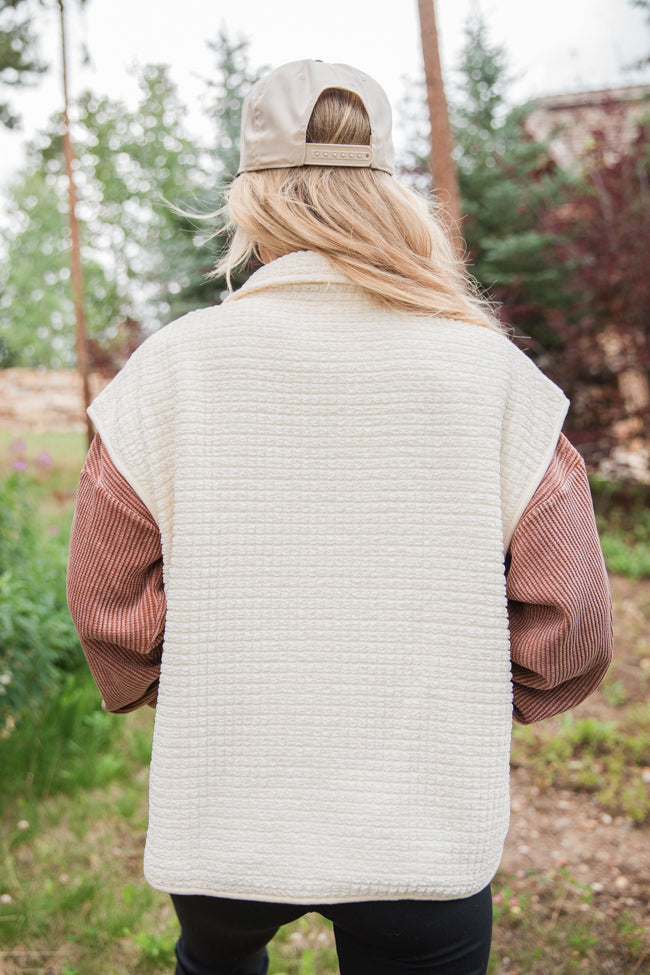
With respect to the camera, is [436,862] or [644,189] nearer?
[436,862]

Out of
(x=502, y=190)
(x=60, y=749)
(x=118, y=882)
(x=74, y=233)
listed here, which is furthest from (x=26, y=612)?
(x=502, y=190)

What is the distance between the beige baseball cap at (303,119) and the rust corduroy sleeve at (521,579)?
0.52 m

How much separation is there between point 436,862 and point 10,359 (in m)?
21.8

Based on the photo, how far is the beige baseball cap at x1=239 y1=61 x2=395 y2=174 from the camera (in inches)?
46.9

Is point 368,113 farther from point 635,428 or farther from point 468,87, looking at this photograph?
point 468,87

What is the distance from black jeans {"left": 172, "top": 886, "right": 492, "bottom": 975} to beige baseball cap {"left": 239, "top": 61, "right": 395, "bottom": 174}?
3.54 ft

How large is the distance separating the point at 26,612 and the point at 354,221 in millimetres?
2488

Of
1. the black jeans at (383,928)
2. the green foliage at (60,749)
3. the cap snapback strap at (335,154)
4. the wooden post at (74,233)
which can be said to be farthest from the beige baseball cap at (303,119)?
the wooden post at (74,233)

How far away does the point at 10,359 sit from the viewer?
20.8 meters

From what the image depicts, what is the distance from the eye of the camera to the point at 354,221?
1187 millimetres

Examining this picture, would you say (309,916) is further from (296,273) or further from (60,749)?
(296,273)

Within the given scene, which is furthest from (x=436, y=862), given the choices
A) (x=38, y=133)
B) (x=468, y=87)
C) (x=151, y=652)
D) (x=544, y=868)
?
(x=38, y=133)

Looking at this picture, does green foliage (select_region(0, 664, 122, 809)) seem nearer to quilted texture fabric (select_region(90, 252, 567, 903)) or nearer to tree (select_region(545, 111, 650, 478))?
quilted texture fabric (select_region(90, 252, 567, 903))

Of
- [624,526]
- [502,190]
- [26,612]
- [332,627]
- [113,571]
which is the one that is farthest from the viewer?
[502,190]
